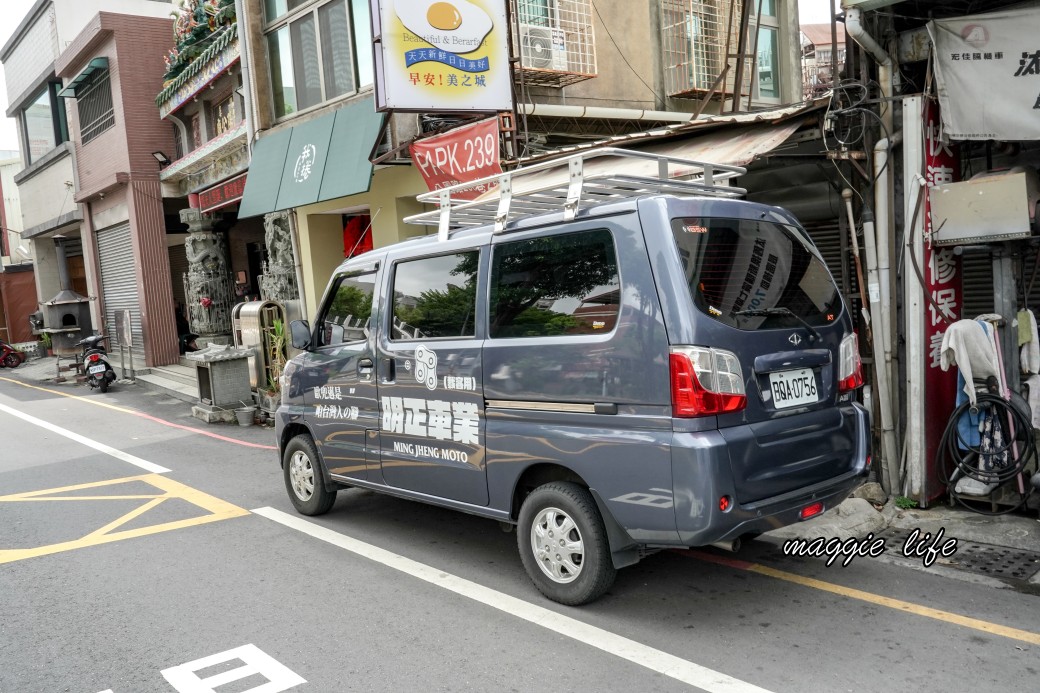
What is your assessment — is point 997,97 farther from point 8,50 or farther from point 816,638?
point 8,50

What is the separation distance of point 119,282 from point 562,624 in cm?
1948

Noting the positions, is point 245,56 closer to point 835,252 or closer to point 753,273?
point 835,252

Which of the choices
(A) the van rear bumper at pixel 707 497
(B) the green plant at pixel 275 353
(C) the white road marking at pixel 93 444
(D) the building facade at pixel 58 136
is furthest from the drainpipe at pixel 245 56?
(A) the van rear bumper at pixel 707 497

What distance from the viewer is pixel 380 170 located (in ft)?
37.6

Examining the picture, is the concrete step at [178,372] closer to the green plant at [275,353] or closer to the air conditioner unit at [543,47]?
the green plant at [275,353]

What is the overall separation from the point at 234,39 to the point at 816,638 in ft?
46.5

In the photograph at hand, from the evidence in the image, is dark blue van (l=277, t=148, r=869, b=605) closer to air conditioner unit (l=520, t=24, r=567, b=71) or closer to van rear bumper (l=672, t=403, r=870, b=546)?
van rear bumper (l=672, t=403, r=870, b=546)

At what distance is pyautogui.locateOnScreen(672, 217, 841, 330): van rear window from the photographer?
4020 millimetres

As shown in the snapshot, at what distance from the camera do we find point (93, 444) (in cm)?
1076

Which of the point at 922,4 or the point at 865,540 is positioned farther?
the point at 922,4

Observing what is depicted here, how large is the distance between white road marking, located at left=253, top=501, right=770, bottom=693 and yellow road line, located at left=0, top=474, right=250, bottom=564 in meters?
1.33

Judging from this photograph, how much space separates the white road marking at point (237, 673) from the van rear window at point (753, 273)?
8.80ft

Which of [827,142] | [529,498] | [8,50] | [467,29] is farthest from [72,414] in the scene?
[8,50]

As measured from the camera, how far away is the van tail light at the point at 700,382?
3.82 meters
